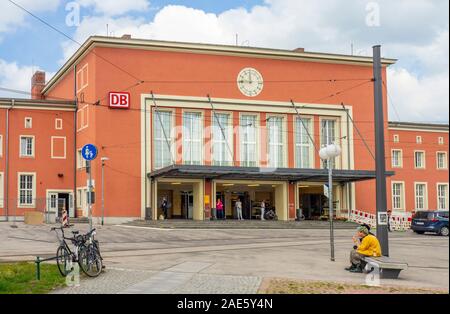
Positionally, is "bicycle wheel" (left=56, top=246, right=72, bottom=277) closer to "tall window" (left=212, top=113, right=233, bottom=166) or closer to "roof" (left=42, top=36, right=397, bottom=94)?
"roof" (left=42, top=36, right=397, bottom=94)

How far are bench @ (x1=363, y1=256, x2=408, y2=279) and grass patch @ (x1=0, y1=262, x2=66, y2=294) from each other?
23.4ft

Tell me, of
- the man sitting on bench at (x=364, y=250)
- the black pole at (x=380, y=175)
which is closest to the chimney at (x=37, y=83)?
the black pole at (x=380, y=175)

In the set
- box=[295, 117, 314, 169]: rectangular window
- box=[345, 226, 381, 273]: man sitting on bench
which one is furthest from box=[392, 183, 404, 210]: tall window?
box=[345, 226, 381, 273]: man sitting on bench

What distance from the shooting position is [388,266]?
15.1 meters

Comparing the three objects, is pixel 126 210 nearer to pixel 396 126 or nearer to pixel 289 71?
pixel 289 71

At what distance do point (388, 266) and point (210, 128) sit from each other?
32.1m

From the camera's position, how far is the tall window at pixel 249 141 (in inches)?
1861

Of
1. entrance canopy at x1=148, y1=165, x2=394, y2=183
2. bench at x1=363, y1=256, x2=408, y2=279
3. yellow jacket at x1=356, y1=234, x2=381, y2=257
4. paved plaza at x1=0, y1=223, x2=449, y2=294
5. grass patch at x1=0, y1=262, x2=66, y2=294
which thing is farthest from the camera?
entrance canopy at x1=148, y1=165, x2=394, y2=183

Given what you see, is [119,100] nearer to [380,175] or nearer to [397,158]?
[397,158]

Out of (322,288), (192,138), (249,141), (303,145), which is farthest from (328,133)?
(322,288)

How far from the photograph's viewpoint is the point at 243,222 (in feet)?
139

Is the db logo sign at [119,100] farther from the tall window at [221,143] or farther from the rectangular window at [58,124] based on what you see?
the tall window at [221,143]

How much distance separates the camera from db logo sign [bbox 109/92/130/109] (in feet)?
143

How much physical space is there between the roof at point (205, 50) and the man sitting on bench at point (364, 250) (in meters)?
30.9
